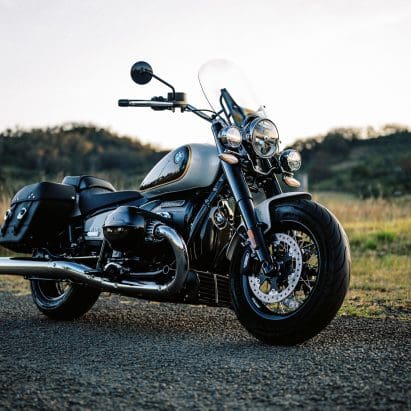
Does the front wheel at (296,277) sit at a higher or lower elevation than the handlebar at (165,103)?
lower

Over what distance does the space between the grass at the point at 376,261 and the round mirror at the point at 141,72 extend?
8.23 ft

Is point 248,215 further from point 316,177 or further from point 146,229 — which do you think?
point 316,177

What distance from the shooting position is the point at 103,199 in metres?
5.52

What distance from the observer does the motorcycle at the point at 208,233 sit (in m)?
4.04

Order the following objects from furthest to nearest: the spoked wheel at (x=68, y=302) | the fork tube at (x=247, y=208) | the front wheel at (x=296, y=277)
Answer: the spoked wheel at (x=68, y=302), the fork tube at (x=247, y=208), the front wheel at (x=296, y=277)

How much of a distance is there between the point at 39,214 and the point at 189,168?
1593mm

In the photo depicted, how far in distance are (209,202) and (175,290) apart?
652 mm

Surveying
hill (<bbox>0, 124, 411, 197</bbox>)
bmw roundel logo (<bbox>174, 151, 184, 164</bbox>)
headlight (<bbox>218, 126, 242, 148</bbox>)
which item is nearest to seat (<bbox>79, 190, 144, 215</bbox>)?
bmw roundel logo (<bbox>174, 151, 184, 164</bbox>)

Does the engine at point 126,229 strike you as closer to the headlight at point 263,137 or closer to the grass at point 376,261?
the headlight at point 263,137

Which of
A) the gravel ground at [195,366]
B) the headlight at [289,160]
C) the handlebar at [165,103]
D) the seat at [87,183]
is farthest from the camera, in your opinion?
the seat at [87,183]

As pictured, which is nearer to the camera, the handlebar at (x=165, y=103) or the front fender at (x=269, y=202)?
the front fender at (x=269, y=202)

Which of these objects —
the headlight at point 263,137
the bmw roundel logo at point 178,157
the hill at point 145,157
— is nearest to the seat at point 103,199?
the bmw roundel logo at point 178,157

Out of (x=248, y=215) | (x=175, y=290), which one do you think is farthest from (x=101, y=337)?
(x=248, y=215)

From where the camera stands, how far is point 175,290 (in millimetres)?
4496
